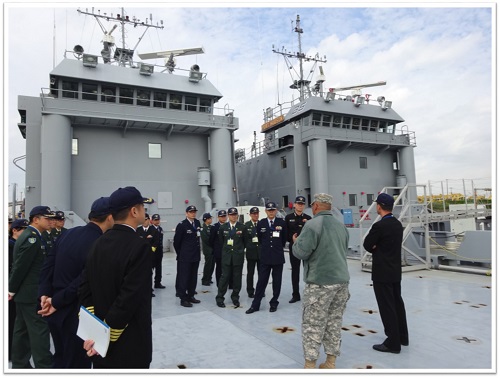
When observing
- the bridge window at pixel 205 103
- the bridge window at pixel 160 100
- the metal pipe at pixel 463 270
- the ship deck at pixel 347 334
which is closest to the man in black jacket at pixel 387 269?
the ship deck at pixel 347 334

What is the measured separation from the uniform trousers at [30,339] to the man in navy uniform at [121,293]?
1630 mm

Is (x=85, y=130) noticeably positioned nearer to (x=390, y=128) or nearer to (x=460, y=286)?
(x=460, y=286)

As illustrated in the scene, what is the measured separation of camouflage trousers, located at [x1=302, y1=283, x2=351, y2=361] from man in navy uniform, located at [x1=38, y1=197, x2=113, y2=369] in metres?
1.87

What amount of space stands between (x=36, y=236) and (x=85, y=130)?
12.4 m

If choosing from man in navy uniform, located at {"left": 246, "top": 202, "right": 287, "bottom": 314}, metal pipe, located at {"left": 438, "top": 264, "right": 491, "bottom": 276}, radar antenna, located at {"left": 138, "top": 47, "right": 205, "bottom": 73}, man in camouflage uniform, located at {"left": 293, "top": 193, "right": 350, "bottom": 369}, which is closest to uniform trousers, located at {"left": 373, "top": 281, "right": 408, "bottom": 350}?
man in camouflage uniform, located at {"left": 293, "top": 193, "right": 350, "bottom": 369}

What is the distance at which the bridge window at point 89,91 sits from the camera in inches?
562

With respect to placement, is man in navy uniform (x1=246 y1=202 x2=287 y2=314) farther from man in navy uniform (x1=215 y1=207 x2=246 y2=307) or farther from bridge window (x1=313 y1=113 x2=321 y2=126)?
bridge window (x1=313 y1=113 x2=321 y2=126)

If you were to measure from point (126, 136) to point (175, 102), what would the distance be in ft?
9.08

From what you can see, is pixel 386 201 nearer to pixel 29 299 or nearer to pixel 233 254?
pixel 233 254

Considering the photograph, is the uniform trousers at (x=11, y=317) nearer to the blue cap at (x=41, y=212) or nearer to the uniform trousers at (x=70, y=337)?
the blue cap at (x=41, y=212)
